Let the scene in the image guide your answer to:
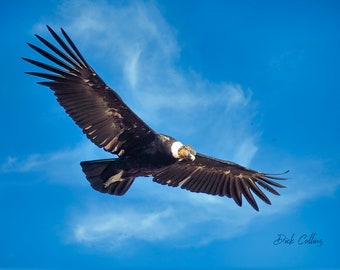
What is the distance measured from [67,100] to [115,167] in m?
1.82

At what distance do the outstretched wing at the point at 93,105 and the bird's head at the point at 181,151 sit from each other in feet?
1.82

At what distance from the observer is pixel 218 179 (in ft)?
43.6

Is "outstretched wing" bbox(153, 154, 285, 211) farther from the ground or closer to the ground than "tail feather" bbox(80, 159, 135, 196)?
farther from the ground

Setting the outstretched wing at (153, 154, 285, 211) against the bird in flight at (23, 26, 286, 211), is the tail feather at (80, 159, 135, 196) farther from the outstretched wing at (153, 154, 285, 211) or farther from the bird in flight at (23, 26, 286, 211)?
the outstretched wing at (153, 154, 285, 211)

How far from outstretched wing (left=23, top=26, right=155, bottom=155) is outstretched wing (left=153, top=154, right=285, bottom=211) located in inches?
66.8

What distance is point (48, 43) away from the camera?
1014 cm

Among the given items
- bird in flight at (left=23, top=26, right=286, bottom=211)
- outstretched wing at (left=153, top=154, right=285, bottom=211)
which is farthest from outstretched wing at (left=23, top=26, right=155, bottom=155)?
outstretched wing at (left=153, top=154, right=285, bottom=211)

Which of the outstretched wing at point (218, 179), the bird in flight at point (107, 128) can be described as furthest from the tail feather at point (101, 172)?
the outstretched wing at point (218, 179)

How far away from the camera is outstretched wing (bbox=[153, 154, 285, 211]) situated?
1275cm

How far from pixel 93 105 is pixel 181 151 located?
217 cm

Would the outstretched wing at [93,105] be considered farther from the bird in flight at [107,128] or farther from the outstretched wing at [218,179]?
the outstretched wing at [218,179]

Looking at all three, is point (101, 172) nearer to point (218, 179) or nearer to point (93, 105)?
point (93, 105)

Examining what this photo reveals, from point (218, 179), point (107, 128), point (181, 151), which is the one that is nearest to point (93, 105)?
point (107, 128)

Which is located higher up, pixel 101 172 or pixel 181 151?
pixel 181 151
